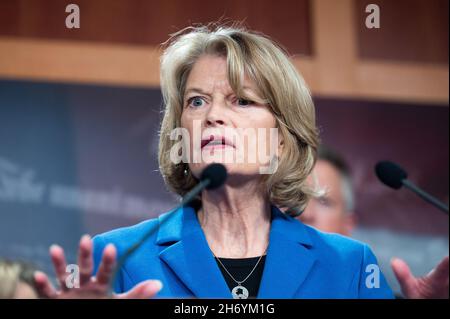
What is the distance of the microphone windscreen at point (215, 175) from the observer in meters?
1.71

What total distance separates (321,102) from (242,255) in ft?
5.41

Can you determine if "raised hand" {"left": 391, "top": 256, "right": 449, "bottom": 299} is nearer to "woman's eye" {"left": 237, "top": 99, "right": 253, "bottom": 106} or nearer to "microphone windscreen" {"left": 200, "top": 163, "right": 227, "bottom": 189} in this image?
"microphone windscreen" {"left": 200, "top": 163, "right": 227, "bottom": 189}

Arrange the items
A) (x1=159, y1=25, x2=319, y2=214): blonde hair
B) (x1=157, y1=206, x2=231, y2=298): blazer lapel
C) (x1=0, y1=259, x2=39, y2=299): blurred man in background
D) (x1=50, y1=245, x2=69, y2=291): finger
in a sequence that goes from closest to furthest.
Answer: (x1=50, y1=245, x2=69, y2=291): finger < (x1=157, y1=206, x2=231, y2=298): blazer lapel < (x1=0, y1=259, x2=39, y2=299): blurred man in background < (x1=159, y1=25, x2=319, y2=214): blonde hair

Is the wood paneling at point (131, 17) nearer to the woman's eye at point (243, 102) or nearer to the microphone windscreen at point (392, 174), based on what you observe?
the woman's eye at point (243, 102)

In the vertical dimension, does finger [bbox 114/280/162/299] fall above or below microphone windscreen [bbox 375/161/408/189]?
below

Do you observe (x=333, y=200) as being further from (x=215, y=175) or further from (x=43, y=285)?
(x=43, y=285)

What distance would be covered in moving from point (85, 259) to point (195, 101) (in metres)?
0.77

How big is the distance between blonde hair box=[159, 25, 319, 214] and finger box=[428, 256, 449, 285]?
1.94ft

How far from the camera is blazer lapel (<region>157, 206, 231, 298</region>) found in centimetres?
180

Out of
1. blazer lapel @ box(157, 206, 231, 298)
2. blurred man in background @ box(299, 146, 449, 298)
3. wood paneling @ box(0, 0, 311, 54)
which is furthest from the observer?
blurred man in background @ box(299, 146, 449, 298)

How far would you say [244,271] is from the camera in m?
1.93

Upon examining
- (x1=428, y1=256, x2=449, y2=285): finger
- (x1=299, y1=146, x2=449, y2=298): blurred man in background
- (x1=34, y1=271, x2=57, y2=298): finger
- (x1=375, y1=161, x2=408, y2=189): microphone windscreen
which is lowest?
(x1=299, y1=146, x2=449, y2=298): blurred man in background

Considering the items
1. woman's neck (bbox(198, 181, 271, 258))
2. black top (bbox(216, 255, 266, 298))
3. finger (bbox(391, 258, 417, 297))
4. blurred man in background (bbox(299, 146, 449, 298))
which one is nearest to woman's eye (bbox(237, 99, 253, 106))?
woman's neck (bbox(198, 181, 271, 258))
